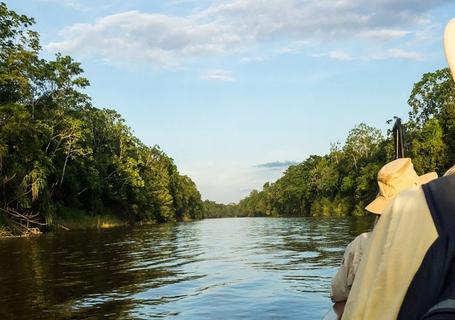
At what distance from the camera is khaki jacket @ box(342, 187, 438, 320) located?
94 cm

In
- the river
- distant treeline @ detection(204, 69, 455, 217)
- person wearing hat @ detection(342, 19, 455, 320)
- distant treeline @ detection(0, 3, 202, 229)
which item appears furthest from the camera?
distant treeline @ detection(204, 69, 455, 217)

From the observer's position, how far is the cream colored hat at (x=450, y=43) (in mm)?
1025

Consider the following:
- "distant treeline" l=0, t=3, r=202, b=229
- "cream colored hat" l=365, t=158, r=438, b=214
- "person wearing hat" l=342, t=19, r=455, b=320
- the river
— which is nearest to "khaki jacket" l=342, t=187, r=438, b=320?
"person wearing hat" l=342, t=19, r=455, b=320

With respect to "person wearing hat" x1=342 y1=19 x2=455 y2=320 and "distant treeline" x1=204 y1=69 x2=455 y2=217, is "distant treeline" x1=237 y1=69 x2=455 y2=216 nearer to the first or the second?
"distant treeline" x1=204 y1=69 x2=455 y2=217

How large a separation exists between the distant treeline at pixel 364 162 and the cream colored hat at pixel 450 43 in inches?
716

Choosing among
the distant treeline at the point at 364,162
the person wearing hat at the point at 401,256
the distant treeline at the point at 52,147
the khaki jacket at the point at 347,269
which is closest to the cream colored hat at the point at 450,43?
the person wearing hat at the point at 401,256

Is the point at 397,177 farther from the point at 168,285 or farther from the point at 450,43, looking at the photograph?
the point at 168,285

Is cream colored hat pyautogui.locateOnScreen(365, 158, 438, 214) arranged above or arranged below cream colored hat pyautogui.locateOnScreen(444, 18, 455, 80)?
below

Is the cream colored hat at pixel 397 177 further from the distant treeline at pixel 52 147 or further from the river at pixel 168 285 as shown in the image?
the distant treeline at pixel 52 147

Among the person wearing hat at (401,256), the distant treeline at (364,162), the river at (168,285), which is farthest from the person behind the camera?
the distant treeline at (364,162)

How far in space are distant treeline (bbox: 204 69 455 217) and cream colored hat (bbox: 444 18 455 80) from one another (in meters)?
18.2

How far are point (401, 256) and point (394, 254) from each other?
0.01 m

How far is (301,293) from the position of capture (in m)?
9.93

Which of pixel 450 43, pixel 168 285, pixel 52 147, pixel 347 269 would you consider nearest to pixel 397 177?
pixel 347 269
